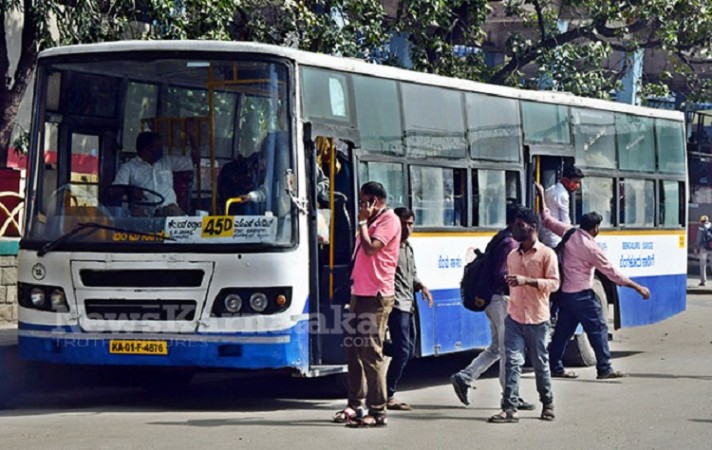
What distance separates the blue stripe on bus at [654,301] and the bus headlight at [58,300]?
7.08 m

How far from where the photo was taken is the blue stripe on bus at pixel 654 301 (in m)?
16.5

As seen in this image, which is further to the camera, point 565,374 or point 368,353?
point 565,374

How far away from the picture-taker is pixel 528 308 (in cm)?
1083

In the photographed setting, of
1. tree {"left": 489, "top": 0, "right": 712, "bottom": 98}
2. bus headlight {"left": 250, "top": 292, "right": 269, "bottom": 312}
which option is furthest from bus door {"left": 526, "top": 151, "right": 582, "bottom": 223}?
tree {"left": 489, "top": 0, "right": 712, "bottom": 98}

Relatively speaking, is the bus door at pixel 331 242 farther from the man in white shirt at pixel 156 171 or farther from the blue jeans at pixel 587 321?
the blue jeans at pixel 587 321

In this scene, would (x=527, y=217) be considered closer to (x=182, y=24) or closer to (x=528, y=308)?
(x=528, y=308)

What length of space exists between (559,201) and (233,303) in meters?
5.15

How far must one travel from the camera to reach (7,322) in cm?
1675

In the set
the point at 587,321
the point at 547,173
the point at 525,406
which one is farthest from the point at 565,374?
the point at 525,406

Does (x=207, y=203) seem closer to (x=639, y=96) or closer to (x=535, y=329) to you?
(x=535, y=329)

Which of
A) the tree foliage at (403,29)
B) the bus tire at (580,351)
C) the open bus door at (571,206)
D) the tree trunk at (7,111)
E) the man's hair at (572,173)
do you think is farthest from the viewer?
the tree trunk at (7,111)

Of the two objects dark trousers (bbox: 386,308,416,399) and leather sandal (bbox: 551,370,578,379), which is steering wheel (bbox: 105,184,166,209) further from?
leather sandal (bbox: 551,370,578,379)

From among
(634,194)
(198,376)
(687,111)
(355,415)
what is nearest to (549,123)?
(634,194)

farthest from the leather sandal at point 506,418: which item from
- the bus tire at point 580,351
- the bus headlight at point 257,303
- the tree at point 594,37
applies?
the tree at point 594,37
